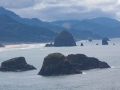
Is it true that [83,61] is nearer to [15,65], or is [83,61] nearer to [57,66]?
[57,66]

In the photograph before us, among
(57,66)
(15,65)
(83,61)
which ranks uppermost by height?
(83,61)

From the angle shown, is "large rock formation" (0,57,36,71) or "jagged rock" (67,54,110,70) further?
"large rock formation" (0,57,36,71)

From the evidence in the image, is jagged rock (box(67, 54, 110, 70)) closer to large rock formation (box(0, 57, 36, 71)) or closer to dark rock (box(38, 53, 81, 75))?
dark rock (box(38, 53, 81, 75))

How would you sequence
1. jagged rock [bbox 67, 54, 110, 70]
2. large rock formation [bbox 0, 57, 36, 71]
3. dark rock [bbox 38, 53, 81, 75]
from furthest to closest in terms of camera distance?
large rock formation [bbox 0, 57, 36, 71] → jagged rock [bbox 67, 54, 110, 70] → dark rock [bbox 38, 53, 81, 75]

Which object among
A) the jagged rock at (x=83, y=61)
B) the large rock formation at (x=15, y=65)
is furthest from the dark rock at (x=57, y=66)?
the large rock formation at (x=15, y=65)

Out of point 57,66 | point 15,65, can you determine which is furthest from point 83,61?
point 15,65

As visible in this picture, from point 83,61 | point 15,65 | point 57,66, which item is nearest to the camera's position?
point 57,66

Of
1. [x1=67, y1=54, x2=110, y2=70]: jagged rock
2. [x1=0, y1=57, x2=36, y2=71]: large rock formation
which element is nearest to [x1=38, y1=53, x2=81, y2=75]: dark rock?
[x1=67, y1=54, x2=110, y2=70]: jagged rock

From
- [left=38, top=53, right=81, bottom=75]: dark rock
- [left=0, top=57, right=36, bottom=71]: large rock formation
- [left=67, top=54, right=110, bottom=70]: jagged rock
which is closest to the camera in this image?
[left=38, top=53, right=81, bottom=75]: dark rock

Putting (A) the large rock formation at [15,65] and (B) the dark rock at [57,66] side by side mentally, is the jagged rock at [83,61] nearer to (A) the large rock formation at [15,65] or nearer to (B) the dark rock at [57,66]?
(B) the dark rock at [57,66]

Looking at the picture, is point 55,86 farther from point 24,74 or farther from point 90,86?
point 24,74

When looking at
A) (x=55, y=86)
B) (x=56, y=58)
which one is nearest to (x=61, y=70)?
(x=56, y=58)
